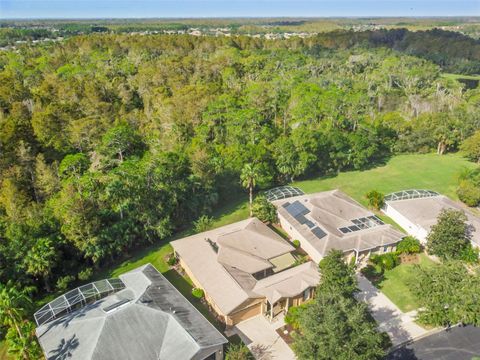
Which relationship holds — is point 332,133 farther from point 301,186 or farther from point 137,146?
point 137,146

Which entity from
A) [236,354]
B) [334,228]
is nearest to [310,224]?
[334,228]

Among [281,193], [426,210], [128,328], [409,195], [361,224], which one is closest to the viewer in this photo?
[128,328]

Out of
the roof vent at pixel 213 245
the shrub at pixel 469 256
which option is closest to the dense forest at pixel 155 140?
the roof vent at pixel 213 245

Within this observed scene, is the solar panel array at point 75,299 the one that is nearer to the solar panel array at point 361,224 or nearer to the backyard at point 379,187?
the backyard at point 379,187

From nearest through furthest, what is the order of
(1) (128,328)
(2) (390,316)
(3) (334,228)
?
1. (1) (128,328)
2. (2) (390,316)
3. (3) (334,228)

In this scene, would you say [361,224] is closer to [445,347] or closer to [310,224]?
[310,224]

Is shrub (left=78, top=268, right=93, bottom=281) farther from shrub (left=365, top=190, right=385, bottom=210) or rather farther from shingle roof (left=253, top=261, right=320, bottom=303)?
shrub (left=365, top=190, right=385, bottom=210)

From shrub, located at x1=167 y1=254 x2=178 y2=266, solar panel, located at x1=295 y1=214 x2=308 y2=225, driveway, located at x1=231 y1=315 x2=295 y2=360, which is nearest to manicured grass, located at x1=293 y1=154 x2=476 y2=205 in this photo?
solar panel, located at x1=295 y1=214 x2=308 y2=225

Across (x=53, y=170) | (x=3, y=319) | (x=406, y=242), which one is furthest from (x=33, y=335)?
(x=406, y=242)
